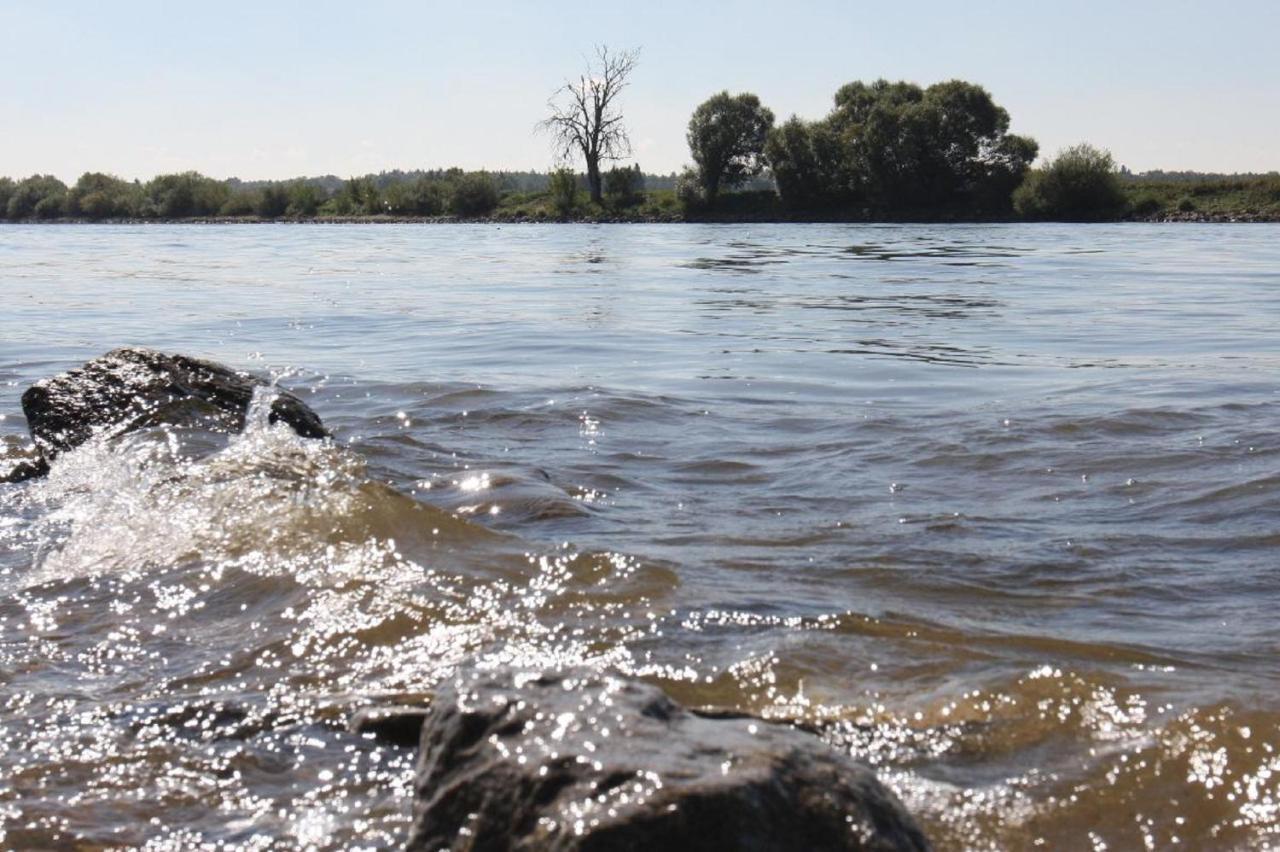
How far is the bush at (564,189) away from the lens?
7344cm

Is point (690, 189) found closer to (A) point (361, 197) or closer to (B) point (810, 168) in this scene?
(B) point (810, 168)

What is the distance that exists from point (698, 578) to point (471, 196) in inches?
2982

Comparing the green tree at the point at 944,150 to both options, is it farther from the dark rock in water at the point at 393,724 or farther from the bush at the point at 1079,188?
the dark rock in water at the point at 393,724

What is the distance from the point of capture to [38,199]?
289ft

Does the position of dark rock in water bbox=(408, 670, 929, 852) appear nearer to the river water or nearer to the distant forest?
the river water

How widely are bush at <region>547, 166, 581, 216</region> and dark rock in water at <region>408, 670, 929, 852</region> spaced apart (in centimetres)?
7221

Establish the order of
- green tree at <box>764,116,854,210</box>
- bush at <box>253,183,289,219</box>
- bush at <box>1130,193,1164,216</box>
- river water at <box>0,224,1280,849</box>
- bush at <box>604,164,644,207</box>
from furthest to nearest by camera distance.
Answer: bush at <box>253,183,289,219</box> → bush at <box>604,164,644,207</box> → green tree at <box>764,116,854,210</box> → bush at <box>1130,193,1164,216</box> → river water at <box>0,224,1280,849</box>

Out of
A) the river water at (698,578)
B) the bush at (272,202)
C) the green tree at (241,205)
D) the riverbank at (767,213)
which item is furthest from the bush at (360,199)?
the river water at (698,578)

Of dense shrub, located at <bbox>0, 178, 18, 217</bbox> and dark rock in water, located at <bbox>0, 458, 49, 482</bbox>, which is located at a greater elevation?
dense shrub, located at <bbox>0, 178, 18, 217</bbox>

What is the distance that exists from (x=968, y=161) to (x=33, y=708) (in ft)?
225

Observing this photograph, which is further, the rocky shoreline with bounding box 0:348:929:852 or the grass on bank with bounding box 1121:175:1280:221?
the grass on bank with bounding box 1121:175:1280:221

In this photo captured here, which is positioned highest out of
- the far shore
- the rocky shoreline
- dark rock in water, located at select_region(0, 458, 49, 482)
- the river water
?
the far shore

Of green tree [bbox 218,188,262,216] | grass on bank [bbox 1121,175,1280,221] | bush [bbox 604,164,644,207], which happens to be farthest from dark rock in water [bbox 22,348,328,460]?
green tree [bbox 218,188,262,216]

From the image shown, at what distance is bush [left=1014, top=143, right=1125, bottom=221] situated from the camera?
59531 mm
